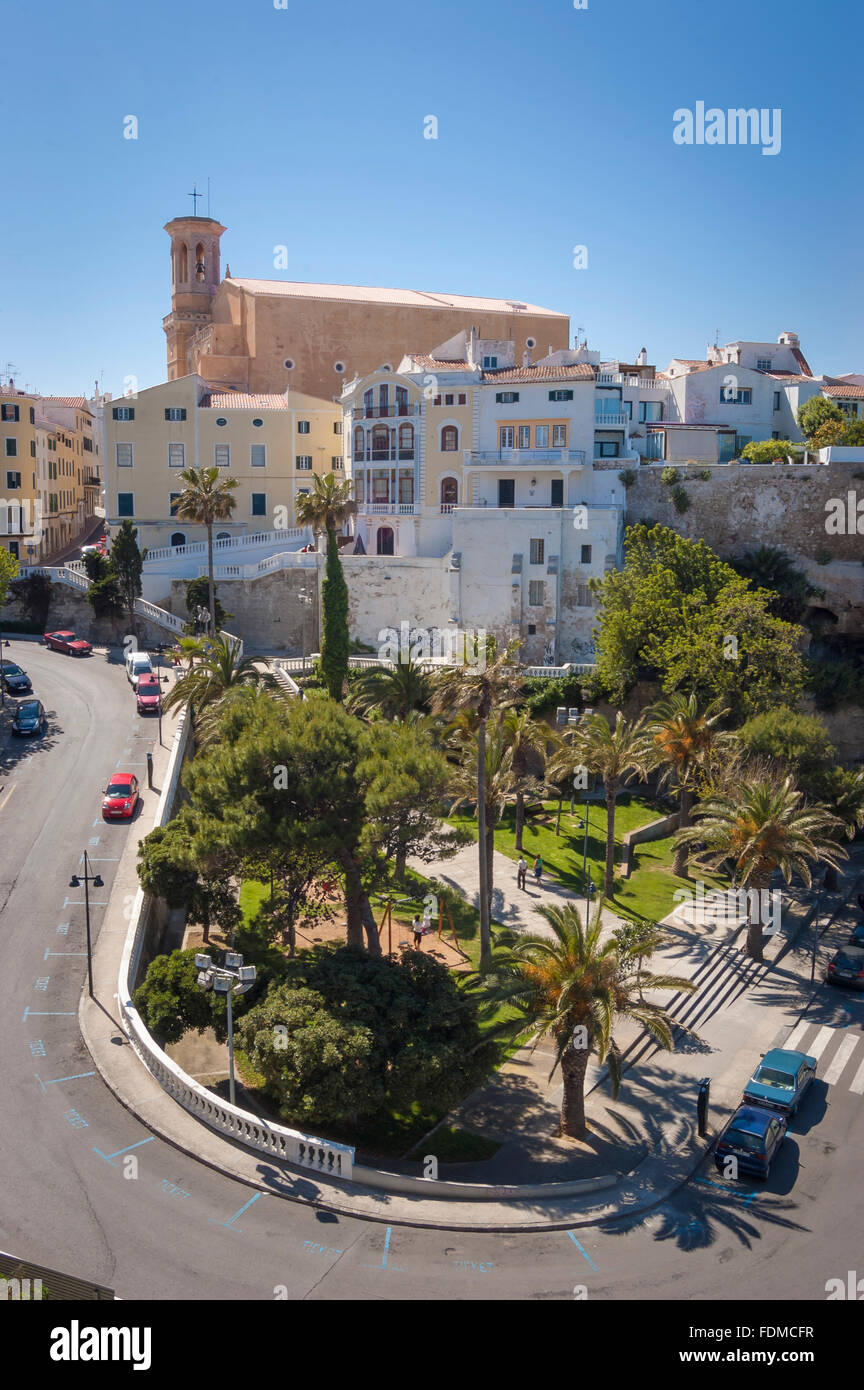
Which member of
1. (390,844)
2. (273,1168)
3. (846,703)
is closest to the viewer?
(273,1168)

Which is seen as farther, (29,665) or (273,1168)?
(29,665)

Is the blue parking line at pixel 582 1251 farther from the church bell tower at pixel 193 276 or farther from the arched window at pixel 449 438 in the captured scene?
the church bell tower at pixel 193 276

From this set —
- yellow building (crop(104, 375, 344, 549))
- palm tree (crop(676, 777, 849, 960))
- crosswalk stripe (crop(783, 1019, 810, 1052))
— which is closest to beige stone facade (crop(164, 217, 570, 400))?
yellow building (crop(104, 375, 344, 549))

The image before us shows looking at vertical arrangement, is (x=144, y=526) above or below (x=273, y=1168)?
above

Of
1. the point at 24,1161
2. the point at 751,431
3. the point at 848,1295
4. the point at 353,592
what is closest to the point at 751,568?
the point at 751,431

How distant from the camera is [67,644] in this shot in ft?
188

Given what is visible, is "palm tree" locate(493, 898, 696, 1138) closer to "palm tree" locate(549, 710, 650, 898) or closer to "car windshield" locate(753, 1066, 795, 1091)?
"car windshield" locate(753, 1066, 795, 1091)

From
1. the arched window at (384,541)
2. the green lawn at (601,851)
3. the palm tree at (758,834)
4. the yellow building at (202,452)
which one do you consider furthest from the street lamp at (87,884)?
the yellow building at (202,452)

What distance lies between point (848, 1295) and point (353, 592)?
43.8 m

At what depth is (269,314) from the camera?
75.3 metres

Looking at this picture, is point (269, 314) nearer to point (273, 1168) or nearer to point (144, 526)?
point (144, 526)

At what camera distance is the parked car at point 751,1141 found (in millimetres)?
23984

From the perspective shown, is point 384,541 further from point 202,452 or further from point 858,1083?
point 858,1083

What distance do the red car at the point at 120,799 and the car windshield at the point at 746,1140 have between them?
21955 millimetres
